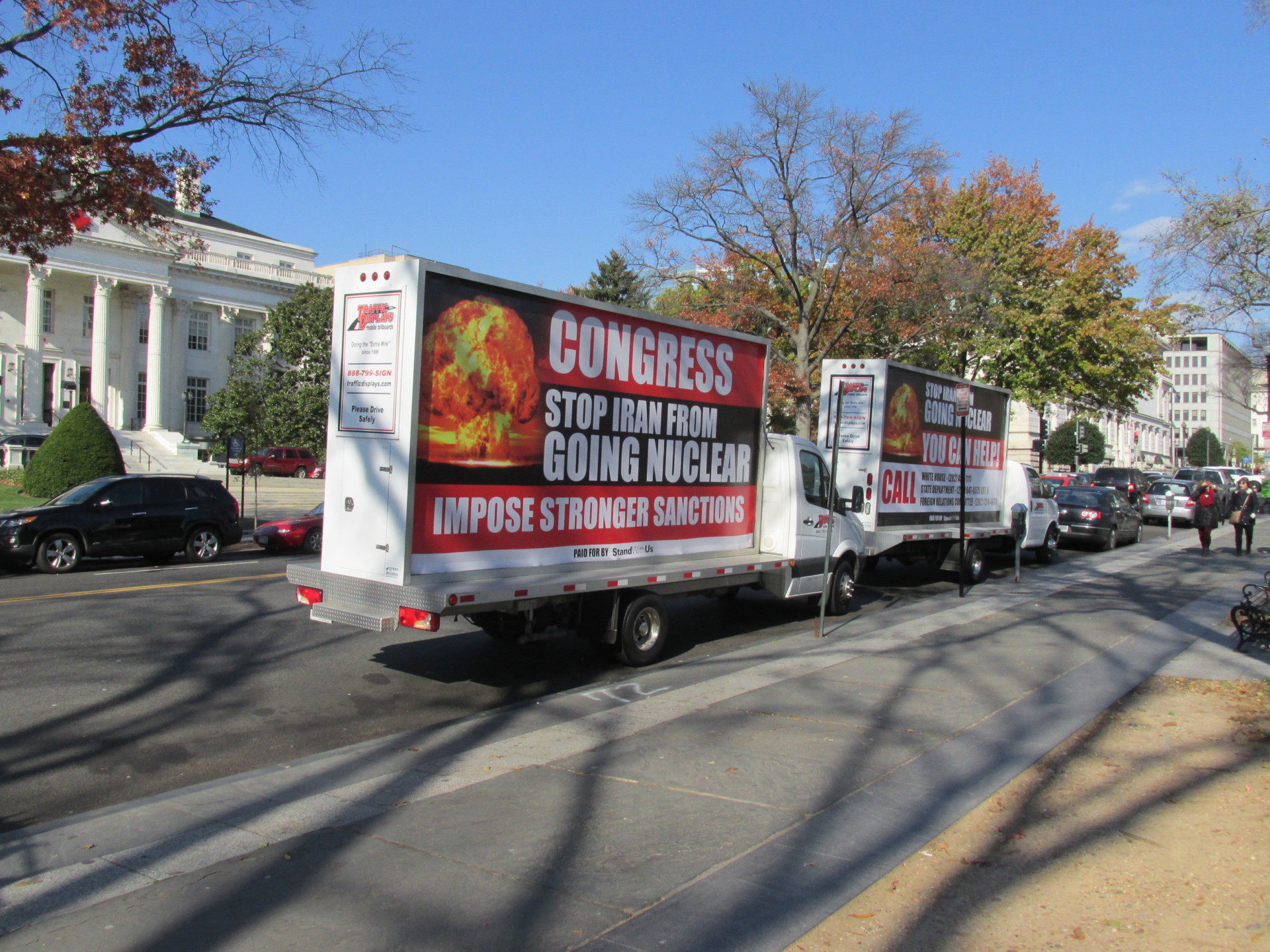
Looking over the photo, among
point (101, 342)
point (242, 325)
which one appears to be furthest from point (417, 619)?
point (242, 325)

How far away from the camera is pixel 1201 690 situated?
8078 mm

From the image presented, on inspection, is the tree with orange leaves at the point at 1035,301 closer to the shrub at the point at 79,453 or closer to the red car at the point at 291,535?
the red car at the point at 291,535

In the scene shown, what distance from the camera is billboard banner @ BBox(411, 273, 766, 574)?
7.39 m

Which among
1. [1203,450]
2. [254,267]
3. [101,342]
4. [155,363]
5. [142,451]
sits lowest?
[142,451]

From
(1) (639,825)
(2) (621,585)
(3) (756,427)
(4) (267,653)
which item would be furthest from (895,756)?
(4) (267,653)

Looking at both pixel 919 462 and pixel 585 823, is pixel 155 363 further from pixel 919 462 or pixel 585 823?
pixel 585 823

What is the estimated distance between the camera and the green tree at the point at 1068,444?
6125 centimetres

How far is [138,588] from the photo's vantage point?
13.0 meters

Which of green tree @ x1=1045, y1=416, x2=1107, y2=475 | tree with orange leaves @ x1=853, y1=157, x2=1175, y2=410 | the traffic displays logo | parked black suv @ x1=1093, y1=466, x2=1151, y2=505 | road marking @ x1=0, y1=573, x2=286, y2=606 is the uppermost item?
tree with orange leaves @ x1=853, y1=157, x2=1175, y2=410

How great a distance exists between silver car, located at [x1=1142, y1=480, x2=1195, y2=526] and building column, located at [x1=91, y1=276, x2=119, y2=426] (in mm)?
51081

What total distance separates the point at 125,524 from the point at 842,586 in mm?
11672

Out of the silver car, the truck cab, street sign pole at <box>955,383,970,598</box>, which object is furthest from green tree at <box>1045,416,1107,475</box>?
the truck cab

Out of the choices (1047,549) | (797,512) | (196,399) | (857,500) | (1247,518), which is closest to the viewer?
(797,512)

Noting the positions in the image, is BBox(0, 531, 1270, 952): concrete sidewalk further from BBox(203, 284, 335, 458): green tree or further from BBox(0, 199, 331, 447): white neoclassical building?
BBox(0, 199, 331, 447): white neoclassical building
